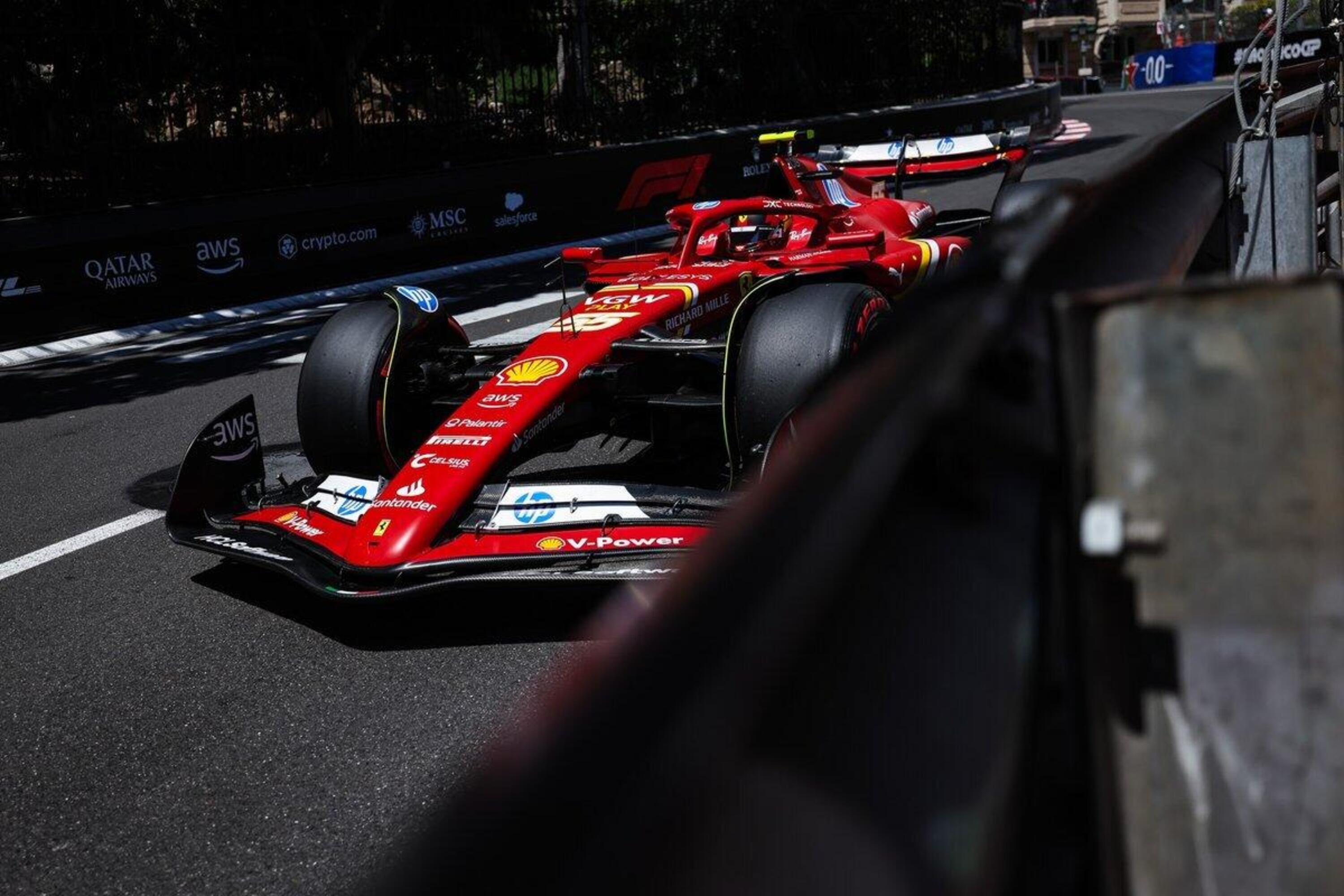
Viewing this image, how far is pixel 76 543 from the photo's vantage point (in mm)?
5070

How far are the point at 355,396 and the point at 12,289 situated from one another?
6.38 meters

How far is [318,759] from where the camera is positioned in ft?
10.5

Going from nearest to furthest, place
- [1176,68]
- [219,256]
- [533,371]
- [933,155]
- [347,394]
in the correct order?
[533,371] < [347,394] < [933,155] < [219,256] < [1176,68]

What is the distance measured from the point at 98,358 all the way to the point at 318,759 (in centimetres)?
712

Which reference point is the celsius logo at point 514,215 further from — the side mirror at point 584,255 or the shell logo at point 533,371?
the shell logo at point 533,371

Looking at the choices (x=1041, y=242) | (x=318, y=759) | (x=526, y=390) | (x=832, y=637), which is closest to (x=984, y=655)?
(x=832, y=637)

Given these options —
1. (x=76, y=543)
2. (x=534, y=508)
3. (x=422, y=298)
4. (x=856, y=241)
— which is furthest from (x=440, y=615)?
(x=856, y=241)

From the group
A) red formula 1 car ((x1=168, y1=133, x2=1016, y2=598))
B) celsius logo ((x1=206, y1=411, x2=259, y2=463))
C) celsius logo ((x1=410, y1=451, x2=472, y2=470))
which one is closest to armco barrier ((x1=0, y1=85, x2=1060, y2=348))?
red formula 1 car ((x1=168, y1=133, x2=1016, y2=598))

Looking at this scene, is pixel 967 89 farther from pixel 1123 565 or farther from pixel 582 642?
pixel 1123 565

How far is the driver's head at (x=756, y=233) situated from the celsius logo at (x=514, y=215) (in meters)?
6.54

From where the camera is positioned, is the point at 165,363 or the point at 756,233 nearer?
the point at 756,233

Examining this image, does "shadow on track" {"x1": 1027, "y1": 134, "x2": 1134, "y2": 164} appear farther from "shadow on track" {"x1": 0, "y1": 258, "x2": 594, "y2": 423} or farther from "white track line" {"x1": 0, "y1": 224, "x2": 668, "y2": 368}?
"shadow on track" {"x1": 0, "y1": 258, "x2": 594, "y2": 423}

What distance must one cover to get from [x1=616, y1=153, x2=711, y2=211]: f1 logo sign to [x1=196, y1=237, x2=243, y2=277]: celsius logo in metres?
4.65

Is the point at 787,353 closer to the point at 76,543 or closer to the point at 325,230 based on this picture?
the point at 76,543
